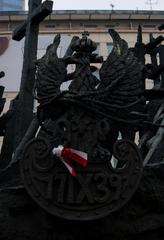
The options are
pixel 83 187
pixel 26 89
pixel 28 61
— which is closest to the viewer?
pixel 83 187

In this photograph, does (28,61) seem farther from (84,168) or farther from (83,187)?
(83,187)

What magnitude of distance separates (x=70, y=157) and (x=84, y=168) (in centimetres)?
18

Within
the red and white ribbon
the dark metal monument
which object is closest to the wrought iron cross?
the dark metal monument

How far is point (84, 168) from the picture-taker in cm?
491

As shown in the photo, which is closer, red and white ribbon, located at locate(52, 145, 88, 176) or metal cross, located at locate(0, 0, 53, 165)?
red and white ribbon, located at locate(52, 145, 88, 176)

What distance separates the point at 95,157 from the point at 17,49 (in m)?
21.7

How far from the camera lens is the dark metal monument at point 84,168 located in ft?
15.9

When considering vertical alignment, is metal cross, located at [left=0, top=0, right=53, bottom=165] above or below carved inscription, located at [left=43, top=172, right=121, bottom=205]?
above

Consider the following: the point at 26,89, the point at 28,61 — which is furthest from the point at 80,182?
the point at 28,61

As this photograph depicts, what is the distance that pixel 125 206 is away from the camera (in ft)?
16.6

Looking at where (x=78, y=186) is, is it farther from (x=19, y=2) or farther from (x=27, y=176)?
(x=19, y=2)

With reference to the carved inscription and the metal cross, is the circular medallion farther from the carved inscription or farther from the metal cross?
the metal cross

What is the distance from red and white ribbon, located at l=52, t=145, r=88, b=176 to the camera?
15.9ft

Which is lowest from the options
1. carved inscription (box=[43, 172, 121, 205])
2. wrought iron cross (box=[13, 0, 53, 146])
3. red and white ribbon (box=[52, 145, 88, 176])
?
carved inscription (box=[43, 172, 121, 205])
